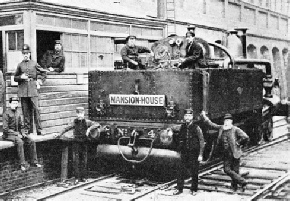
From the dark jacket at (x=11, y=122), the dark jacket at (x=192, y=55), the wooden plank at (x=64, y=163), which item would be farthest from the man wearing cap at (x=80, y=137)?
the dark jacket at (x=192, y=55)

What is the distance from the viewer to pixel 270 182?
33.2 ft

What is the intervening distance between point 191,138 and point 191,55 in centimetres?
211

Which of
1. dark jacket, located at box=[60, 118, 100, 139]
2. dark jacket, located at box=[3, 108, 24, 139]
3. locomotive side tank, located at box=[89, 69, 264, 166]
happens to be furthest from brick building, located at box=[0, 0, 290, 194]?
locomotive side tank, located at box=[89, 69, 264, 166]

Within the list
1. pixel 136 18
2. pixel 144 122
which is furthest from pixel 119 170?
pixel 136 18

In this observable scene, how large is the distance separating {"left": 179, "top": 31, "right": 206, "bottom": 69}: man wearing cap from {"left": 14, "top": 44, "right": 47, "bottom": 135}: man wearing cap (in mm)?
3027

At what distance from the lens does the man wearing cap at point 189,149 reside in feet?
30.7

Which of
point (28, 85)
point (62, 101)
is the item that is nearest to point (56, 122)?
point (62, 101)

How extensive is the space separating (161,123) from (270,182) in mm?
2427

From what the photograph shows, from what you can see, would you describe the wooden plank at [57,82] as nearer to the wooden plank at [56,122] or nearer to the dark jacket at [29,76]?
the wooden plank at [56,122]

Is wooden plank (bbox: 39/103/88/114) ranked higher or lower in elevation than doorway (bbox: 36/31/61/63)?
lower

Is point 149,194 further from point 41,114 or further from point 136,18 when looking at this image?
point 136,18

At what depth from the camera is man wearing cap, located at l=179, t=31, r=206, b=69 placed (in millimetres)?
10594

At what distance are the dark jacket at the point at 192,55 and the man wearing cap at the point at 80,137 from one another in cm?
222

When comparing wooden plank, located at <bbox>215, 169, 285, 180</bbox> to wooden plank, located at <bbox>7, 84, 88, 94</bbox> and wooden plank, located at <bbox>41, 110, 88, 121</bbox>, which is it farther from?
wooden plank, located at <bbox>7, 84, 88, 94</bbox>
